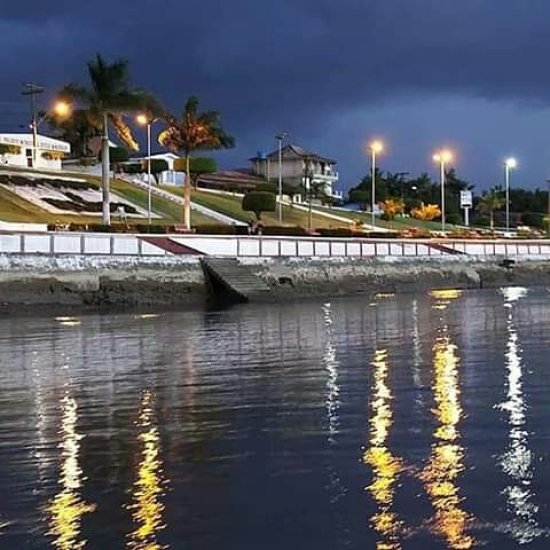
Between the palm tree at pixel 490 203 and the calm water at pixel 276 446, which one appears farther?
the palm tree at pixel 490 203

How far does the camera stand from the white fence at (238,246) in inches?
1614

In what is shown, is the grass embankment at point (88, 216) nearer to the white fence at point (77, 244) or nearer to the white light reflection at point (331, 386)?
the white fence at point (77, 244)

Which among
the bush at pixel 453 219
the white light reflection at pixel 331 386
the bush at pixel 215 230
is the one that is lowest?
the white light reflection at pixel 331 386

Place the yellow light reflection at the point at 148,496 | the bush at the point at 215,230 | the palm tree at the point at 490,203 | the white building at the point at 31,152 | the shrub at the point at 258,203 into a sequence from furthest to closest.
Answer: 1. the palm tree at the point at 490,203
2. the white building at the point at 31,152
3. the shrub at the point at 258,203
4. the bush at the point at 215,230
5. the yellow light reflection at the point at 148,496

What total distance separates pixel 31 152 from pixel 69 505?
371 feet

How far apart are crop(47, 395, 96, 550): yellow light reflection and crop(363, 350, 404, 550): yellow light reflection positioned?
2.64 metres

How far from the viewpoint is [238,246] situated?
49.4 metres

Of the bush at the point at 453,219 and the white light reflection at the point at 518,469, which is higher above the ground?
the bush at the point at 453,219

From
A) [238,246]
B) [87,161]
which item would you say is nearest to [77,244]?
[238,246]

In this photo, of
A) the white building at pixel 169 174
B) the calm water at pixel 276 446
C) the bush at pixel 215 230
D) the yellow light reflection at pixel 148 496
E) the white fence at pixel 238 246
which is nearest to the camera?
the yellow light reflection at pixel 148 496

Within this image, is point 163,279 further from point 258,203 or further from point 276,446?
point 258,203

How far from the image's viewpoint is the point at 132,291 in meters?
42.4

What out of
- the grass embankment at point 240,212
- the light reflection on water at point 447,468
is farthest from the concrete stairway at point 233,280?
the grass embankment at point 240,212

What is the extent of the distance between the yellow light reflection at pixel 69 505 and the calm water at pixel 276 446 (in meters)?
0.03
